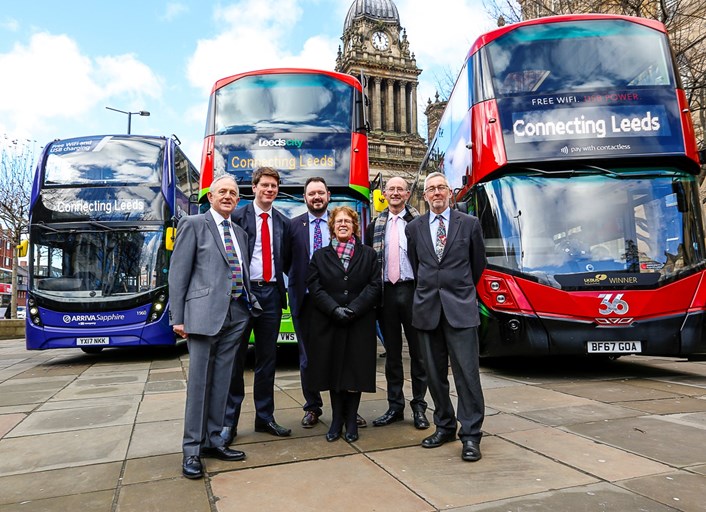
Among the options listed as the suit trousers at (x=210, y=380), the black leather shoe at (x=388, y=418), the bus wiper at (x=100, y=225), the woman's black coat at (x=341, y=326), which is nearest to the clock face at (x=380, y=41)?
the bus wiper at (x=100, y=225)

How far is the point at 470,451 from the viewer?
11.3 feet

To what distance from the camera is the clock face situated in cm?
6228

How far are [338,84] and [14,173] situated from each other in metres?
22.5

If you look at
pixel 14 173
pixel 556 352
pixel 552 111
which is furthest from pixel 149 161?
pixel 14 173

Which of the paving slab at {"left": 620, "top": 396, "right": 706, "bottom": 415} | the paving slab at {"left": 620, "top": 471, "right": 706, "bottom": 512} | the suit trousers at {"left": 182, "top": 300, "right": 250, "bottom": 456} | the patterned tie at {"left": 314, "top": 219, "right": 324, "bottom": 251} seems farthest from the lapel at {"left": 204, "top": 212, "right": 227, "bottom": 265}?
the paving slab at {"left": 620, "top": 396, "right": 706, "bottom": 415}

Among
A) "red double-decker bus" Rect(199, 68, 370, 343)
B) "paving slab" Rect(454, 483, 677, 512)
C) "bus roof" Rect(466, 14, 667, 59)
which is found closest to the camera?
"paving slab" Rect(454, 483, 677, 512)

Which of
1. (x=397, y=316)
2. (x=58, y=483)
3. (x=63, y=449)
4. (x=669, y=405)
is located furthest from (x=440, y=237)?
(x=63, y=449)

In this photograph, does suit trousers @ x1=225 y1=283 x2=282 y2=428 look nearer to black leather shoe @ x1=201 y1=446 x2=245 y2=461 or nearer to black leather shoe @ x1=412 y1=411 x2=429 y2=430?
black leather shoe @ x1=201 y1=446 x2=245 y2=461

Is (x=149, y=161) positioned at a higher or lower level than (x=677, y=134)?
higher

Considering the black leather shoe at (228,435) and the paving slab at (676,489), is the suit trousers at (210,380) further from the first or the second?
the paving slab at (676,489)

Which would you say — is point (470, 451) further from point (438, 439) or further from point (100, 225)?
point (100, 225)

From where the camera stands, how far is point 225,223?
379 centimetres

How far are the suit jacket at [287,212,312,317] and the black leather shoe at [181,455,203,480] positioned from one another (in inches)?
58.7

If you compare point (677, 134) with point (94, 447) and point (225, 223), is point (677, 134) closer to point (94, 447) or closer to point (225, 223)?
point (225, 223)
